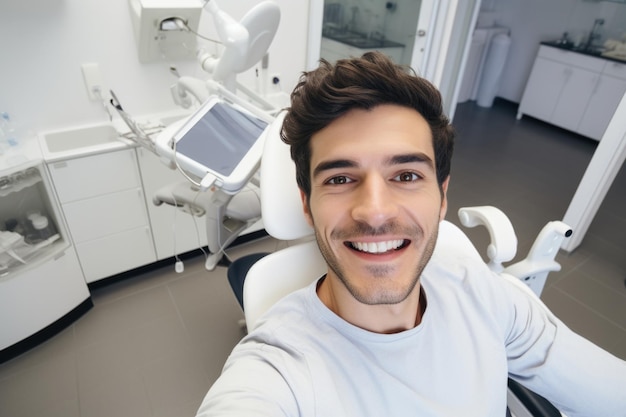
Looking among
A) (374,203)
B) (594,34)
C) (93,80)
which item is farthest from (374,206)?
(594,34)

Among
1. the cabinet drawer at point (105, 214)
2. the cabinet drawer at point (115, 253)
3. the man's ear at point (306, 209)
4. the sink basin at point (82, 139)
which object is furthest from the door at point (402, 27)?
the man's ear at point (306, 209)

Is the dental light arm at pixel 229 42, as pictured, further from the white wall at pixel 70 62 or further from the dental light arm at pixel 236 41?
the white wall at pixel 70 62

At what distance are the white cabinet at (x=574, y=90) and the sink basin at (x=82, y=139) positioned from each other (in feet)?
14.1

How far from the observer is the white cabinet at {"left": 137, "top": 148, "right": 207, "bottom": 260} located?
70.9 inches

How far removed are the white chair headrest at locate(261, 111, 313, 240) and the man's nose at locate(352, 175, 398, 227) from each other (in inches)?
9.2

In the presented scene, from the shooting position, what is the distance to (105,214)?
5.85 feet

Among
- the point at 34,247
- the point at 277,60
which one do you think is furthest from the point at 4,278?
the point at 277,60

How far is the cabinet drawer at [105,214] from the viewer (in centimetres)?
171

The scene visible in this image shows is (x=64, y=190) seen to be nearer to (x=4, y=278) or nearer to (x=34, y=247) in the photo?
(x=34, y=247)

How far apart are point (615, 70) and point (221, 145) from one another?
4.17 metres

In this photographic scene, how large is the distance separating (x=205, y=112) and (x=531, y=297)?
112 cm

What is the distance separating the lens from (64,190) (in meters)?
1.62

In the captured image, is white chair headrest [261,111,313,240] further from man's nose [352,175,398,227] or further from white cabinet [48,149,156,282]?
white cabinet [48,149,156,282]

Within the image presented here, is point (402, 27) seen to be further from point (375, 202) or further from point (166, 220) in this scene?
point (375, 202)
